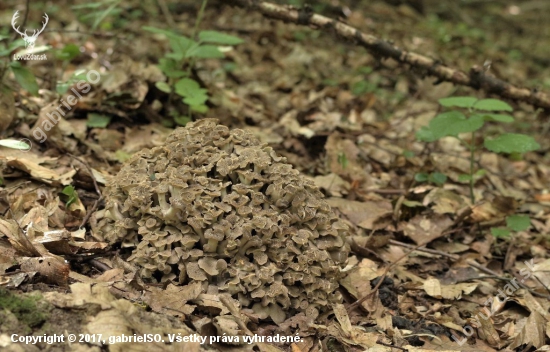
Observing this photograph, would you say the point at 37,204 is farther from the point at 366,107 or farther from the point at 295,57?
the point at 295,57

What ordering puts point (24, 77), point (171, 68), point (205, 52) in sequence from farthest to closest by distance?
point (171, 68) < point (205, 52) < point (24, 77)

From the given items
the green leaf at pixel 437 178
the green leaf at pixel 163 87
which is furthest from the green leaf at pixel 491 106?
the green leaf at pixel 163 87

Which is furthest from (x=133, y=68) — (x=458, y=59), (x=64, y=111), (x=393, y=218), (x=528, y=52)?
(x=528, y=52)

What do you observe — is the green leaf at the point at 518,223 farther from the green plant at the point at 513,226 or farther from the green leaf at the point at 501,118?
the green leaf at the point at 501,118

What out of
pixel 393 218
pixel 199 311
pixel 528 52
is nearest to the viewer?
pixel 199 311

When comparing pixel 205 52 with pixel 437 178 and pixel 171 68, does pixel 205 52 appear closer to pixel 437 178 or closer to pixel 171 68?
pixel 171 68

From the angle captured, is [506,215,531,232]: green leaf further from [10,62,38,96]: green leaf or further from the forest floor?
[10,62,38,96]: green leaf

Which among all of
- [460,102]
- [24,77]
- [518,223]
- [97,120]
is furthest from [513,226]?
[24,77]
